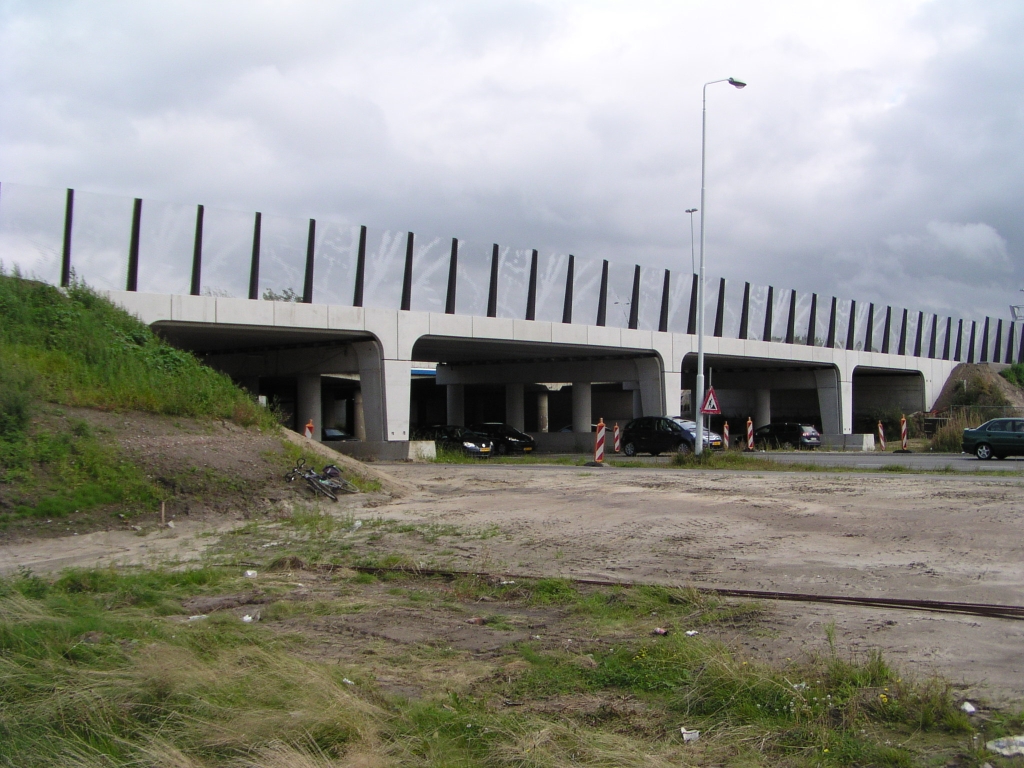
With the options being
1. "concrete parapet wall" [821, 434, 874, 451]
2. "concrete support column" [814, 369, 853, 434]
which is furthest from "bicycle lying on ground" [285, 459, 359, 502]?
"concrete support column" [814, 369, 853, 434]

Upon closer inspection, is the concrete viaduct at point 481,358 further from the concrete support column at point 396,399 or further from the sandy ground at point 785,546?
the sandy ground at point 785,546

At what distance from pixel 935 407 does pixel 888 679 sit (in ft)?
190

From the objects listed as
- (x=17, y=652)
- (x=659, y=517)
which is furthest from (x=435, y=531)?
(x=17, y=652)

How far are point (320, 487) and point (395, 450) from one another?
1675 centimetres

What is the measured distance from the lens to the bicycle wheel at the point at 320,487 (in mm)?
14586

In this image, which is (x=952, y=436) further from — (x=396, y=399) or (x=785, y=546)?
(x=785, y=546)

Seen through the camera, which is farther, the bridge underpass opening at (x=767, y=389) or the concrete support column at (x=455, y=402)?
the bridge underpass opening at (x=767, y=389)

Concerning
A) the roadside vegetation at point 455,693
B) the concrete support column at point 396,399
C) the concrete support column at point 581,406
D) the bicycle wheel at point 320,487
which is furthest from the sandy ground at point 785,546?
the concrete support column at point 581,406

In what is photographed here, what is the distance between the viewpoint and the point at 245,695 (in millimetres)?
5211

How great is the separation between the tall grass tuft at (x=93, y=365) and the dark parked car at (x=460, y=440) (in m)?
17.4

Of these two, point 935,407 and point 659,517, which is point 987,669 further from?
point 935,407

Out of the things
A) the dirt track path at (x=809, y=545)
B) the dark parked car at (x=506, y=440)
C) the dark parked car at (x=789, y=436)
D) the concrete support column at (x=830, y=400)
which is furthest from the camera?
the concrete support column at (x=830, y=400)

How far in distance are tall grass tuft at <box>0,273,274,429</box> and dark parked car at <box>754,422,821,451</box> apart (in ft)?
96.5

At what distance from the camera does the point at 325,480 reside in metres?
15.0
